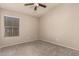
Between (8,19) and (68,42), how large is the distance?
365cm

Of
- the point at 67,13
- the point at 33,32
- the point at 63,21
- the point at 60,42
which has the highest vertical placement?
the point at 67,13

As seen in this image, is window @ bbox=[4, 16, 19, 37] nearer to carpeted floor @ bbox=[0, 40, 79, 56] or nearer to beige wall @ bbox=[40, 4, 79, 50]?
carpeted floor @ bbox=[0, 40, 79, 56]

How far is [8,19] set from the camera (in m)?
4.52

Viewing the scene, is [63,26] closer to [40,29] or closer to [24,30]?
Answer: [40,29]

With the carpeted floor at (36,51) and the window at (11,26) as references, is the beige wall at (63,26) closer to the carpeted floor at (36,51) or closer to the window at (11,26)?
the carpeted floor at (36,51)

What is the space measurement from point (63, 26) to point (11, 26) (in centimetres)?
309

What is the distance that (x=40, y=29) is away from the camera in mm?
6312

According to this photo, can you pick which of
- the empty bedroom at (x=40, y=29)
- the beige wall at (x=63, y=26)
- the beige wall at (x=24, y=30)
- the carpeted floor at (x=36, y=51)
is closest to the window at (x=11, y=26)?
the empty bedroom at (x=40, y=29)

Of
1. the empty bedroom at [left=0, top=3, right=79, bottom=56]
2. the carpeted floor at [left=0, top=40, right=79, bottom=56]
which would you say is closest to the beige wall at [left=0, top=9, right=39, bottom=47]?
the empty bedroom at [left=0, top=3, right=79, bottom=56]

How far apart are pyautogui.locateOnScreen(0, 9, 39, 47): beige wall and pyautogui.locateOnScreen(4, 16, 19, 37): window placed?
0.23m

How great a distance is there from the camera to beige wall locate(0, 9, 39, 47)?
425 centimetres

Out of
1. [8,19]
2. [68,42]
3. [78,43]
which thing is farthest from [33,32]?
[78,43]

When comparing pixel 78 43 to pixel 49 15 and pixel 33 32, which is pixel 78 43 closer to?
pixel 49 15

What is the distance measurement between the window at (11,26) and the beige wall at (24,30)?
23 cm
